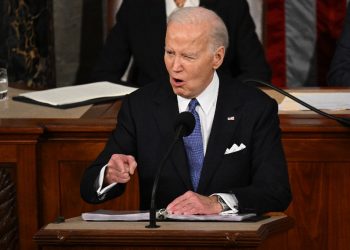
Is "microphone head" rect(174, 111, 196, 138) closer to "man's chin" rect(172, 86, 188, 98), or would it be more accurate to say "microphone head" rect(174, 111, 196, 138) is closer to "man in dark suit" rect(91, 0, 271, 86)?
"man's chin" rect(172, 86, 188, 98)

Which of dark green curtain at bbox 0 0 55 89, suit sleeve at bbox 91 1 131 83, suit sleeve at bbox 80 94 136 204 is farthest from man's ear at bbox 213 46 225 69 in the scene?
dark green curtain at bbox 0 0 55 89

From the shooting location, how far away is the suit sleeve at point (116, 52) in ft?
16.2

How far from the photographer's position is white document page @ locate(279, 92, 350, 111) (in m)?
3.86

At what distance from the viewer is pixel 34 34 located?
5.29m

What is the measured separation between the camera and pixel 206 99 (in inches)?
122

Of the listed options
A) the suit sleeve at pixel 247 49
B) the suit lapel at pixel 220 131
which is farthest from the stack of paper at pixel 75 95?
the suit lapel at pixel 220 131

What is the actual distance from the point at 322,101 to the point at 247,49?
94cm

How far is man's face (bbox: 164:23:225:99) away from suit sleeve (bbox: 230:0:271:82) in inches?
70.0

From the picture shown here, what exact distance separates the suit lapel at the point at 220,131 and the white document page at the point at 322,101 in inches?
30.6

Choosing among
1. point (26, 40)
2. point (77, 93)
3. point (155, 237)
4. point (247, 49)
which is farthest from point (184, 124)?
point (26, 40)

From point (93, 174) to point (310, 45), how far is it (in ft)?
9.61

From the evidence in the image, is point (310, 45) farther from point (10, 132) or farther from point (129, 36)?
point (10, 132)

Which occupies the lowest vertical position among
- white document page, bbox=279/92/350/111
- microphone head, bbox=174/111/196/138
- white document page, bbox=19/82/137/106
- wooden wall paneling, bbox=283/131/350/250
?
wooden wall paneling, bbox=283/131/350/250

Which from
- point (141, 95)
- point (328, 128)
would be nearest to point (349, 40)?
point (328, 128)
